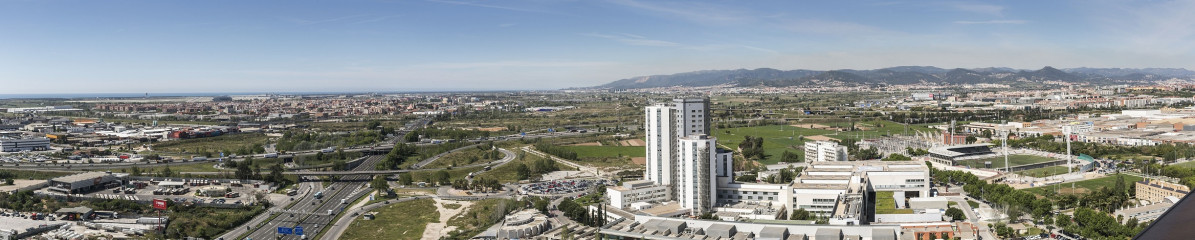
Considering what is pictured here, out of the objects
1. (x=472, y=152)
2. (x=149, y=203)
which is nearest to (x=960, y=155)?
(x=472, y=152)

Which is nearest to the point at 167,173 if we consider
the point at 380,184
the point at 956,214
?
the point at 380,184

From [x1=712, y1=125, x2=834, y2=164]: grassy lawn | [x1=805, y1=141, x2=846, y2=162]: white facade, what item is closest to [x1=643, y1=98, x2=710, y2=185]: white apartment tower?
[x1=805, y1=141, x2=846, y2=162]: white facade

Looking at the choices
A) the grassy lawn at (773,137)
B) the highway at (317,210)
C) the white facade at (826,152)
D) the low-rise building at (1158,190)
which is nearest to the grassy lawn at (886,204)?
the low-rise building at (1158,190)

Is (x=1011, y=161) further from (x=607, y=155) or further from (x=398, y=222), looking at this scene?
(x=398, y=222)

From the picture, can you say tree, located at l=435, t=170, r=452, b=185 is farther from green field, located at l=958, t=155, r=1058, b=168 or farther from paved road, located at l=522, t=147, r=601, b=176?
green field, located at l=958, t=155, r=1058, b=168

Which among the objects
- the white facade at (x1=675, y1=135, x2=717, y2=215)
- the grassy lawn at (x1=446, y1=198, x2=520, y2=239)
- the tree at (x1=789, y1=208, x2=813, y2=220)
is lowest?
the grassy lawn at (x1=446, y1=198, x2=520, y2=239)

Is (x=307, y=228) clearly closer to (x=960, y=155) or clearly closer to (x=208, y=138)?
(x=960, y=155)
